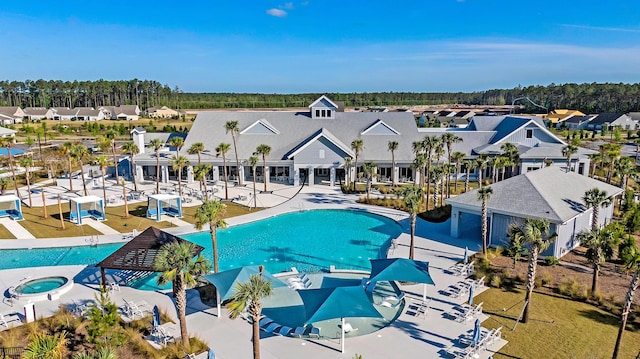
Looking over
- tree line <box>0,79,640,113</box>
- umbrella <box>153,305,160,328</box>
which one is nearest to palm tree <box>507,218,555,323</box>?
umbrella <box>153,305,160,328</box>

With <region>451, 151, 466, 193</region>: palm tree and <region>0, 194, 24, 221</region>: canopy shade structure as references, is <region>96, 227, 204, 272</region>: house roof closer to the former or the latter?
<region>0, 194, 24, 221</region>: canopy shade structure

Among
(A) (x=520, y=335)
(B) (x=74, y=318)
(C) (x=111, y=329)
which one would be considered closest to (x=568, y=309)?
(A) (x=520, y=335)

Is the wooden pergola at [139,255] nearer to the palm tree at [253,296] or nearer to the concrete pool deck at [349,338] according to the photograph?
the concrete pool deck at [349,338]

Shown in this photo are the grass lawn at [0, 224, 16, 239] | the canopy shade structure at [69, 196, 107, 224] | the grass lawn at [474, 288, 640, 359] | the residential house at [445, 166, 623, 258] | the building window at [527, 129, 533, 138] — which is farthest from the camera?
the building window at [527, 129, 533, 138]

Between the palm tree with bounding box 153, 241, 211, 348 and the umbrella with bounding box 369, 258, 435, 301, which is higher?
the palm tree with bounding box 153, 241, 211, 348

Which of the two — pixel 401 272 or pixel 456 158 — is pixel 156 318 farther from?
pixel 456 158

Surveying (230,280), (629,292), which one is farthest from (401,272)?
(629,292)

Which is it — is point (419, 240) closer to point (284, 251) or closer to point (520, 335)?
point (284, 251)
